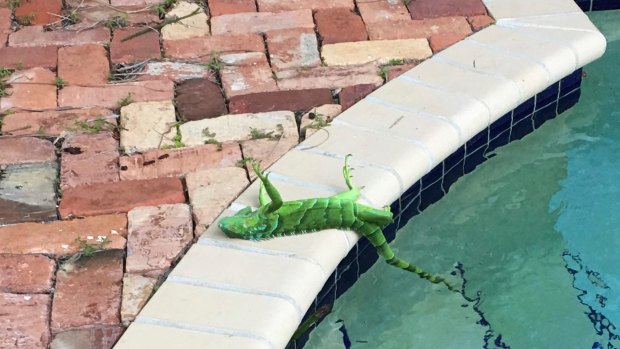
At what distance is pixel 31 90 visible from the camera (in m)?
3.54

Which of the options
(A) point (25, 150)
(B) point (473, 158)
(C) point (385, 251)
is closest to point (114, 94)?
(A) point (25, 150)

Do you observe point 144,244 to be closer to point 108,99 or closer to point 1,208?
point 1,208

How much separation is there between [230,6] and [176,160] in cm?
99

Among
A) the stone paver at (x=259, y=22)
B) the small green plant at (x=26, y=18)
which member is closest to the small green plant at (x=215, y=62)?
the stone paver at (x=259, y=22)

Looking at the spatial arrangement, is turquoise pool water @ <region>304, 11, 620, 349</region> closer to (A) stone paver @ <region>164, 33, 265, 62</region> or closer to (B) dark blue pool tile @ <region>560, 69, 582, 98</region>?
(B) dark blue pool tile @ <region>560, 69, 582, 98</region>

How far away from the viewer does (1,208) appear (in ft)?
10.0

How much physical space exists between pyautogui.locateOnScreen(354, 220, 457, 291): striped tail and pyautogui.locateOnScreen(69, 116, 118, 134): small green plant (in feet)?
3.09

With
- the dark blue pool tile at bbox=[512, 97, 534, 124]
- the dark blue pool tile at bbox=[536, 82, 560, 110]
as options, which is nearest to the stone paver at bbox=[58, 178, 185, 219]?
the dark blue pool tile at bbox=[512, 97, 534, 124]

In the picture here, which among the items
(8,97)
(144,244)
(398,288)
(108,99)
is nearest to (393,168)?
(398,288)

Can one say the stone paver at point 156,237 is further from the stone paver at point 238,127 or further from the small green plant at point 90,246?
the stone paver at point 238,127

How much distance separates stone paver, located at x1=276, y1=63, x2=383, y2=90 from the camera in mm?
3566

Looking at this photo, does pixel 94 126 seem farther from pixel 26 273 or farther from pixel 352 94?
pixel 352 94

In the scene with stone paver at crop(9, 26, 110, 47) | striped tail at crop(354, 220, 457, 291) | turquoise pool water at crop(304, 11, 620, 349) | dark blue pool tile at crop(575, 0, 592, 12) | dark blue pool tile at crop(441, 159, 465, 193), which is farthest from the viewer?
dark blue pool tile at crop(575, 0, 592, 12)

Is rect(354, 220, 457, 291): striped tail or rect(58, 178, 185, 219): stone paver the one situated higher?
rect(58, 178, 185, 219): stone paver
